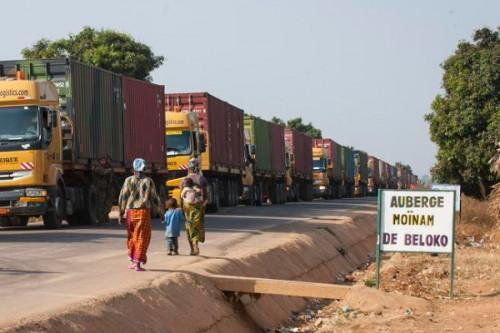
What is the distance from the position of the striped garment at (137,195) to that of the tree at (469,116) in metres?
27.1

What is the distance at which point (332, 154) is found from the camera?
73.6 m

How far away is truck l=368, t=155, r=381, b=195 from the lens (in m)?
98.2

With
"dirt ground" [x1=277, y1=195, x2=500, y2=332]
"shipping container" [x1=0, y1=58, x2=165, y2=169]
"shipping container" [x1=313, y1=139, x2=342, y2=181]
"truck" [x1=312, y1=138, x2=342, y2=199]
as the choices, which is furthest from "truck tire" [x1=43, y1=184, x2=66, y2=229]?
"shipping container" [x1=313, y1=139, x2=342, y2=181]

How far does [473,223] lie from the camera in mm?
38312

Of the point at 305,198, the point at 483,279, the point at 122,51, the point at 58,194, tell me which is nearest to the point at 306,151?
the point at 305,198

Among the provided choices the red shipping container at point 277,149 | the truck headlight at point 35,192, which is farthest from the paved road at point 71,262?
the red shipping container at point 277,149

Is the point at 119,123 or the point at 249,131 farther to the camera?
the point at 249,131

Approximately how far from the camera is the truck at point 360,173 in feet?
289

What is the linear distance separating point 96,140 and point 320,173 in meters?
43.4

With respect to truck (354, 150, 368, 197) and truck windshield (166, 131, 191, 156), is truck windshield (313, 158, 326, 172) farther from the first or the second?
truck windshield (166, 131, 191, 156)

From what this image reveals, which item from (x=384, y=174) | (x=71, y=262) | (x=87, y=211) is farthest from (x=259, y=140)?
(x=384, y=174)

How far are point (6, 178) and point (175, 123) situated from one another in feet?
39.1

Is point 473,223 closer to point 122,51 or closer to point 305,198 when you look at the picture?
point 305,198

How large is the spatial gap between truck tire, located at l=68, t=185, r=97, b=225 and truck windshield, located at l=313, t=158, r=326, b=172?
43258 millimetres
